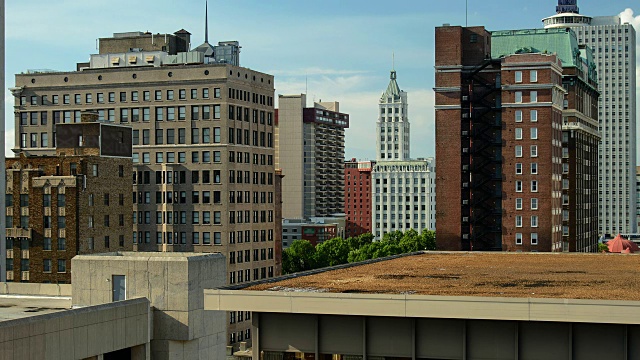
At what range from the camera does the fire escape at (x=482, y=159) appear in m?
162

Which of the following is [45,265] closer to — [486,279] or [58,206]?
[58,206]

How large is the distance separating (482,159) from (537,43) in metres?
30.7

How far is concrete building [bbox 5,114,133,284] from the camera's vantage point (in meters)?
118

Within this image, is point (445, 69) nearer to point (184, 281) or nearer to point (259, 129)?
point (259, 129)

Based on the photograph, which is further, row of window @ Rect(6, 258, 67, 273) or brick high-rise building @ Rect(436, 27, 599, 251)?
brick high-rise building @ Rect(436, 27, 599, 251)

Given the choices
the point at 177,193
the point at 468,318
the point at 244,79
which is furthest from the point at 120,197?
the point at 468,318

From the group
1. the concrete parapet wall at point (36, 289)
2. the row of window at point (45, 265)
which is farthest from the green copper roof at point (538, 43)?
the concrete parapet wall at point (36, 289)

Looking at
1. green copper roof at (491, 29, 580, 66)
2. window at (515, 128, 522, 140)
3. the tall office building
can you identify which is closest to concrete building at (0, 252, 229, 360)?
the tall office building

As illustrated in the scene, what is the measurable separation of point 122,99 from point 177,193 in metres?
17.3

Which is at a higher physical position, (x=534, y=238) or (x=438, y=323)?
(x=438, y=323)

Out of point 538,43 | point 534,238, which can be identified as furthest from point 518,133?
point 538,43

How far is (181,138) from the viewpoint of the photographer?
15688 cm

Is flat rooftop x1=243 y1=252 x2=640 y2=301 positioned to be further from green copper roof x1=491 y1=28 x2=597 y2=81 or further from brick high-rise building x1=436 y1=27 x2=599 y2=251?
green copper roof x1=491 y1=28 x2=597 y2=81

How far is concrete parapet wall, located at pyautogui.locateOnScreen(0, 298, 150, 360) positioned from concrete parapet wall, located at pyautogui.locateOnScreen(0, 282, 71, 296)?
1207 cm
